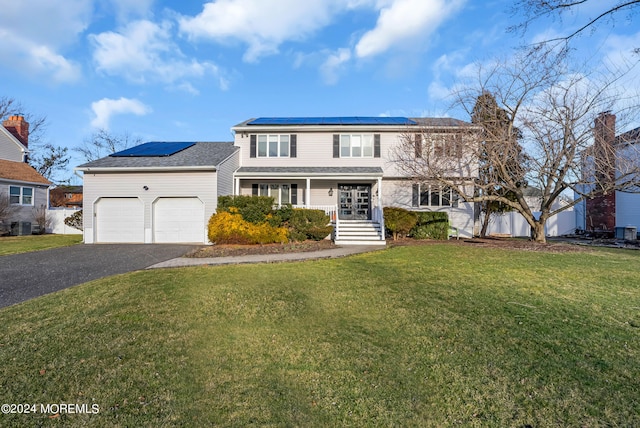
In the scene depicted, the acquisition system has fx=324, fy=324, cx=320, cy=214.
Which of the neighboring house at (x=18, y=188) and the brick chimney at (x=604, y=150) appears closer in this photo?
the brick chimney at (x=604, y=150)

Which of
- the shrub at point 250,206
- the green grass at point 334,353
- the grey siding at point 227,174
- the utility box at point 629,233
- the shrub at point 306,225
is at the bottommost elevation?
the green grass at point 334,353

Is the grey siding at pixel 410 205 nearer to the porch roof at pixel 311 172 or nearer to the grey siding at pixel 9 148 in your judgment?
the porch roof at pixel 311 172

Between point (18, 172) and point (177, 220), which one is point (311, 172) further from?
point (18, 172)

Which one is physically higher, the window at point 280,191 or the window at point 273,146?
the window at point 273,146

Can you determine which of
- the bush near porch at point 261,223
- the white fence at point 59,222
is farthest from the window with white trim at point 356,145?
the white fence at point 59,222

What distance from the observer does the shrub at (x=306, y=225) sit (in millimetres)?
14289

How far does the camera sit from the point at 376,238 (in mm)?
14297

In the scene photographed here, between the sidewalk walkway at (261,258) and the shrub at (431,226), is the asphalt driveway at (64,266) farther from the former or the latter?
the shrub at (431,226)

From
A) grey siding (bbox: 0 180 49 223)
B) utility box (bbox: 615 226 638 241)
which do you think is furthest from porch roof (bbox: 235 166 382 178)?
grey siding (bbox: 0 180 49 223)

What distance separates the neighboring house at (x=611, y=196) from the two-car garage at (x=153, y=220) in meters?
15.8

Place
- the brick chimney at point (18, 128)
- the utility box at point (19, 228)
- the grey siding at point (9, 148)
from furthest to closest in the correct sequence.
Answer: the brick chimney at point (18, 128) → the grey siding at point (9, 148) → the utility box at point (19, 228)

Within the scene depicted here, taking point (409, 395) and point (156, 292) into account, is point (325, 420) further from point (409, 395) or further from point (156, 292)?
point (156, 292)

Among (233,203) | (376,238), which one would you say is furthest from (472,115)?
(233,203)

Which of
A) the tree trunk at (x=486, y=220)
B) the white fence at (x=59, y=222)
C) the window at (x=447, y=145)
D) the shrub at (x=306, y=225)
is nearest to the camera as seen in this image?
the window at (x=447, y=145)
